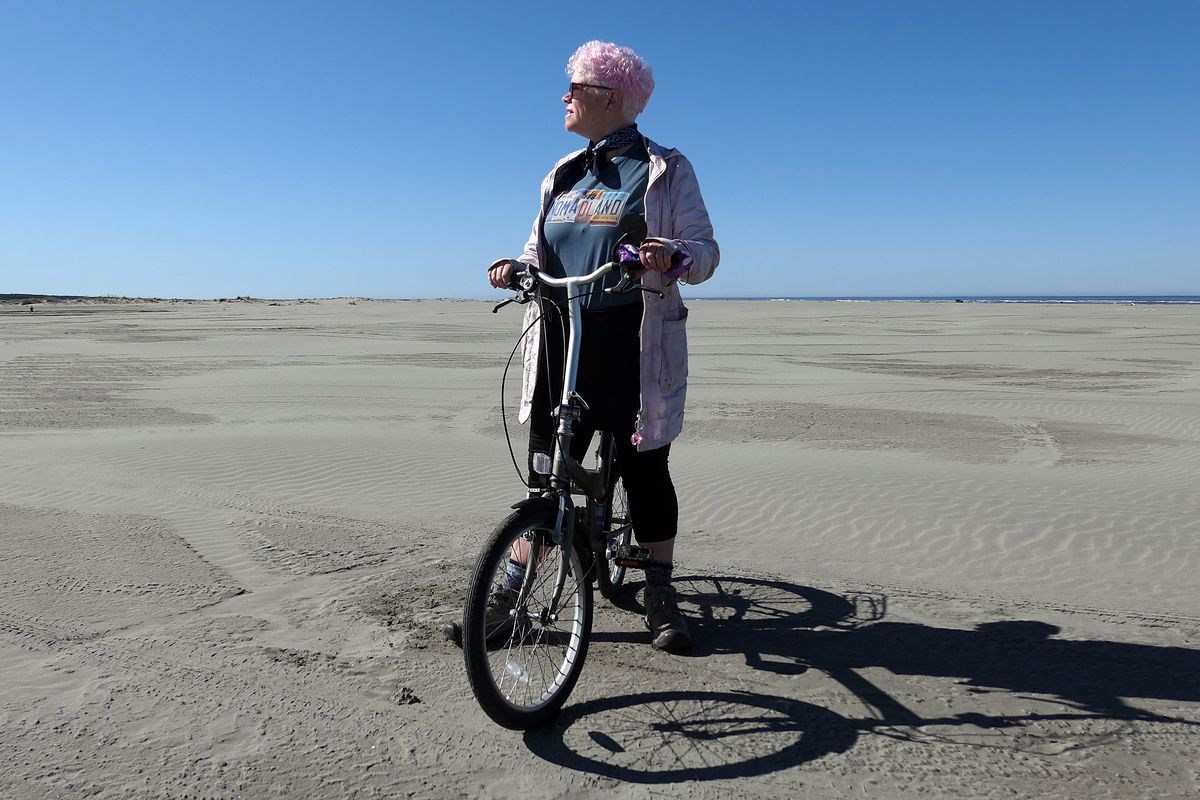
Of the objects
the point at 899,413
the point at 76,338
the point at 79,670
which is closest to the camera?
the point at 79,670

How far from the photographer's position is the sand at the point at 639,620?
8.52ft

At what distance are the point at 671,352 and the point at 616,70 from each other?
112 centimetres

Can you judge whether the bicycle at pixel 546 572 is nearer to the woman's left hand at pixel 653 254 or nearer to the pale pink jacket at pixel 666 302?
the woman's left hand at pixel 653 254

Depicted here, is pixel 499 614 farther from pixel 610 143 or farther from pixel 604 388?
pixel 610 143

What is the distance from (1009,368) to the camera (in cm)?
1600

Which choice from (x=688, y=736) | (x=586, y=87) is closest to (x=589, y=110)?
(x=586, y=87)

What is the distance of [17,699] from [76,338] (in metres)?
24.5

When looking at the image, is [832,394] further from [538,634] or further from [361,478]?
[538,634]

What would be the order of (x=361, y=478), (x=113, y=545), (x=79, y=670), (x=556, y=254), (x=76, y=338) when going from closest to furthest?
(x=79, y=670) < (x=556, y=254) < (x=113, y=545) < (x=361, y=478) < (x=76, y=338)

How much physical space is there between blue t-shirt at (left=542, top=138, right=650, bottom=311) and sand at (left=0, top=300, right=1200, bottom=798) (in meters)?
1.48

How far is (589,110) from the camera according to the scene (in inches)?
135

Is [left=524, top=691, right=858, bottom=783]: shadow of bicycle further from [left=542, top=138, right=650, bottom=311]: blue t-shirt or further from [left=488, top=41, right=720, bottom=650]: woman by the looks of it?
[left=542, top=138, right=650, bottom=311]: blue t-shirt

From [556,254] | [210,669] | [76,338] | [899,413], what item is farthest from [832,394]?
[76,338]

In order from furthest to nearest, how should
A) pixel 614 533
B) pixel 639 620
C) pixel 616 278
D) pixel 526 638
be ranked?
1. pixel 639 620
2. pixel 614 533
3. pixel 616 278
4. pixel 526 638
